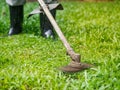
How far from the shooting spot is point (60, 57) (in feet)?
12.4

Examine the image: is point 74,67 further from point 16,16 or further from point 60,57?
point 16,16

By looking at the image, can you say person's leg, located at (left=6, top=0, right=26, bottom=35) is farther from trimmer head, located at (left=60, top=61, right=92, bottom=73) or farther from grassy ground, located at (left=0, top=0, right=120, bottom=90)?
trimmer head, located at (left=60, top=61, right=92, bottom=73)

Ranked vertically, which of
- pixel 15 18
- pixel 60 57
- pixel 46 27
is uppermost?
pixel 15 18

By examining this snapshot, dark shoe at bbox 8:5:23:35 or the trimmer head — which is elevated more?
dark shoe at bbox 8:5:23:35

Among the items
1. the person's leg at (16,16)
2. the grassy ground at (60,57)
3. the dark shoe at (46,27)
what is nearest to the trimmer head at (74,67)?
the grassy ground at (60,57)

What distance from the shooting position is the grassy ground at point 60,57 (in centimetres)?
291

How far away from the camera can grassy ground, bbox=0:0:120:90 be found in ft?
9.55

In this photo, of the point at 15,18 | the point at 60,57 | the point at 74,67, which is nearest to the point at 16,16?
the point at 15,18

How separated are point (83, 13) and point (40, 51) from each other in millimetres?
3357

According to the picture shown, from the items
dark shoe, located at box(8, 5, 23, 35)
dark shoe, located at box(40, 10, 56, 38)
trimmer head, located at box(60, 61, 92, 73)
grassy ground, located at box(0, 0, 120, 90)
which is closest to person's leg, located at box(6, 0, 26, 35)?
dark shoe, located at box(8, 5, 23, 35)

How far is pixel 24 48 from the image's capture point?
4.21m

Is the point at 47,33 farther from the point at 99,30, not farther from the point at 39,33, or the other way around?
the point at 99,30

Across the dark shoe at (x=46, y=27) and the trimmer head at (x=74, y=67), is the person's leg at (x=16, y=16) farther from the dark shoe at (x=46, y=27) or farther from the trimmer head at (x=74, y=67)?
the trimmer head at (x=74, y=67)

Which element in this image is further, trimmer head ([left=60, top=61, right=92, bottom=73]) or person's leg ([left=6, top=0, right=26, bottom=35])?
person's leg ([left=6, top=0, right=26, bottom=35])
